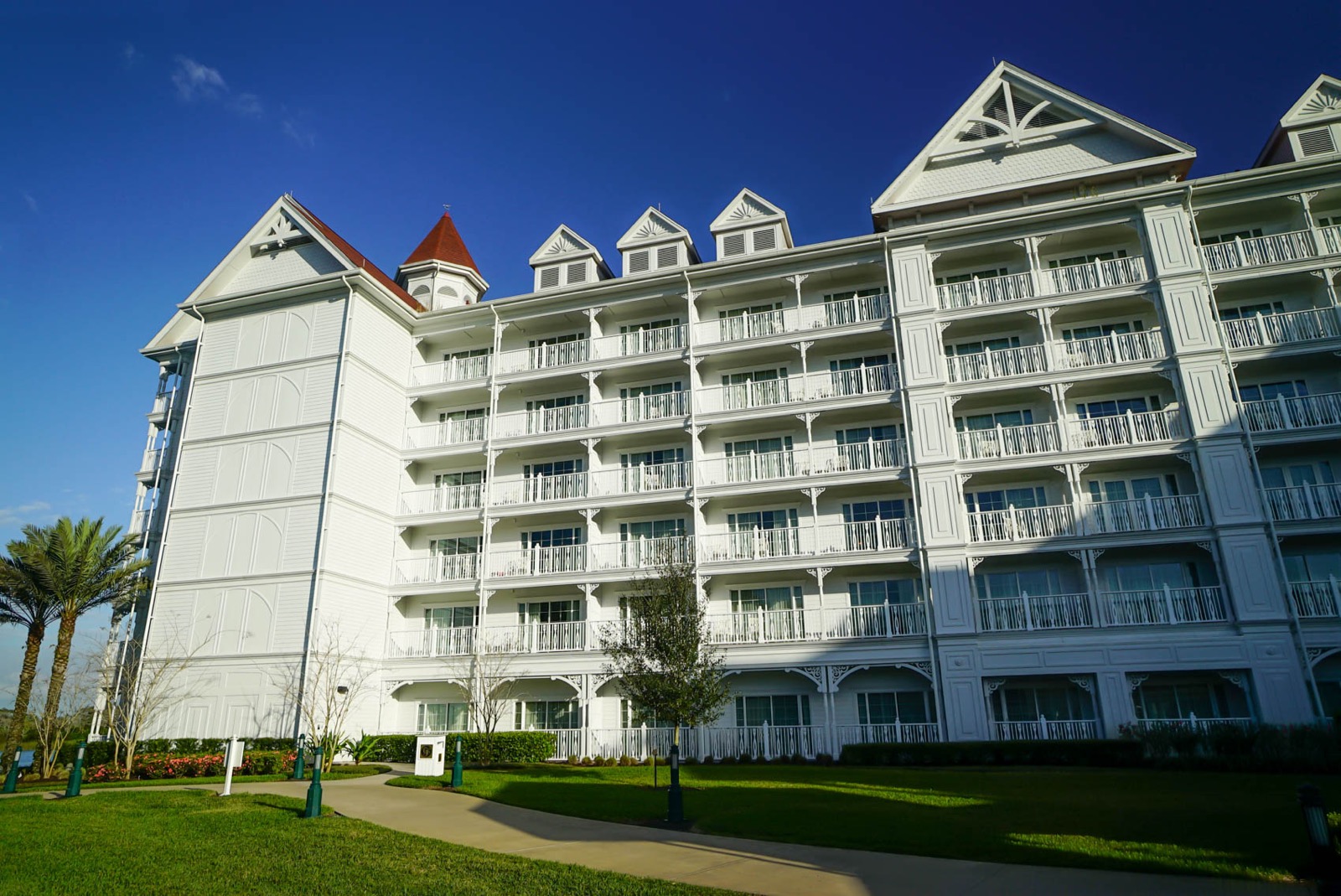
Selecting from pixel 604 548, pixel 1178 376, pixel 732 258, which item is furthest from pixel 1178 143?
pixel 604 548

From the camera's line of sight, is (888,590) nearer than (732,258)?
Yes

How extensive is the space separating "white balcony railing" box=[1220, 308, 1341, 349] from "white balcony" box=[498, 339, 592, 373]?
21.8 meters

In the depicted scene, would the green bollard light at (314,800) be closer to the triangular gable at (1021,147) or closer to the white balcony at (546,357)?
the white balcony at (546,357)

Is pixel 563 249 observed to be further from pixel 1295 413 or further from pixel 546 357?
pixel 1295 413

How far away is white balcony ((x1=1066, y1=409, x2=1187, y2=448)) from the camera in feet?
85.5

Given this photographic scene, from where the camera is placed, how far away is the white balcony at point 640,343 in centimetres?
3247

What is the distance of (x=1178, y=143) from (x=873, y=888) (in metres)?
28.2

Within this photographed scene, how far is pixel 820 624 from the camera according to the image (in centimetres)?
2714

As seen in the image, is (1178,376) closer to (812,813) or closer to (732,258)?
(732,258)

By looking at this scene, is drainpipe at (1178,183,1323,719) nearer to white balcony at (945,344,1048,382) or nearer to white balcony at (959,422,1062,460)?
white balcony at (945,344,1048,382)

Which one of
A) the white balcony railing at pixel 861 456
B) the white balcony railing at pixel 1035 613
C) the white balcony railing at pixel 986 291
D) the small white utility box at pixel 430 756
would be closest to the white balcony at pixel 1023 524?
the white balcony railing at pixel 1035 613

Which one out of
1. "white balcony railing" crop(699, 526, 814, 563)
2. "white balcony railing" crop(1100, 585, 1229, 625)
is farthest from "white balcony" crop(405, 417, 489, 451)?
"white balcony railing" crop(1100, 585, 1229, 625)

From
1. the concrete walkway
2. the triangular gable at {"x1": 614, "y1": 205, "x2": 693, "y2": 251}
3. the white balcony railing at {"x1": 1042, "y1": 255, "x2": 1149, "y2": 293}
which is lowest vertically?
the concrete walkway

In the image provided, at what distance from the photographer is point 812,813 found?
14.4m
